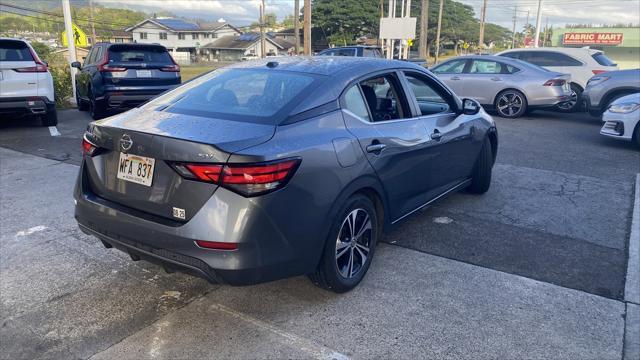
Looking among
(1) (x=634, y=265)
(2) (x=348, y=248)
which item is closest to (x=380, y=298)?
(2) (x=348, y=248)

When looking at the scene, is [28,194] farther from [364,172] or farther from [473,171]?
[473,171]

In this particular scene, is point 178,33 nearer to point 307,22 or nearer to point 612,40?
point 612,40

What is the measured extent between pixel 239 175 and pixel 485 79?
10664mm

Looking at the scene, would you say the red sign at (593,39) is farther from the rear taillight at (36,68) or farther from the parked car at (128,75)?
the rear taillight at (36,68)

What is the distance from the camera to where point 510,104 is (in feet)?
39.4

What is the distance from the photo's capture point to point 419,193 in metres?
4.27

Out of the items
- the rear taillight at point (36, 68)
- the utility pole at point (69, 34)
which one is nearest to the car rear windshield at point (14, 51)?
the rear taillight at point (36, 68)

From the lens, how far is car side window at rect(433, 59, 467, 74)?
12.5 m

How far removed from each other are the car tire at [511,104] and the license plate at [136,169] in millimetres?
10699

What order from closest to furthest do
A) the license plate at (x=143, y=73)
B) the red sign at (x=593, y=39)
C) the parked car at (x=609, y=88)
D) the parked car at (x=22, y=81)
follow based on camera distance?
1. the parked car at (x=22, y=81)
2. the license plate at (x=143, y=73)
3. the parked car at (x=609, y=88)
4. the red sign at (x=593, y=39)

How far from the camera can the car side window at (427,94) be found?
446 centimetres

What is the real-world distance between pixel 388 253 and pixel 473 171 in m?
1.82

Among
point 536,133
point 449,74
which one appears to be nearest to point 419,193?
point 536,133

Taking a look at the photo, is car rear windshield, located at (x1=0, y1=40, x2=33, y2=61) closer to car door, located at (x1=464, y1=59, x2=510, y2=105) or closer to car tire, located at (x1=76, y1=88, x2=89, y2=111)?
car tire, located at (x1=76, y1=88, x2=89, y2=111)
